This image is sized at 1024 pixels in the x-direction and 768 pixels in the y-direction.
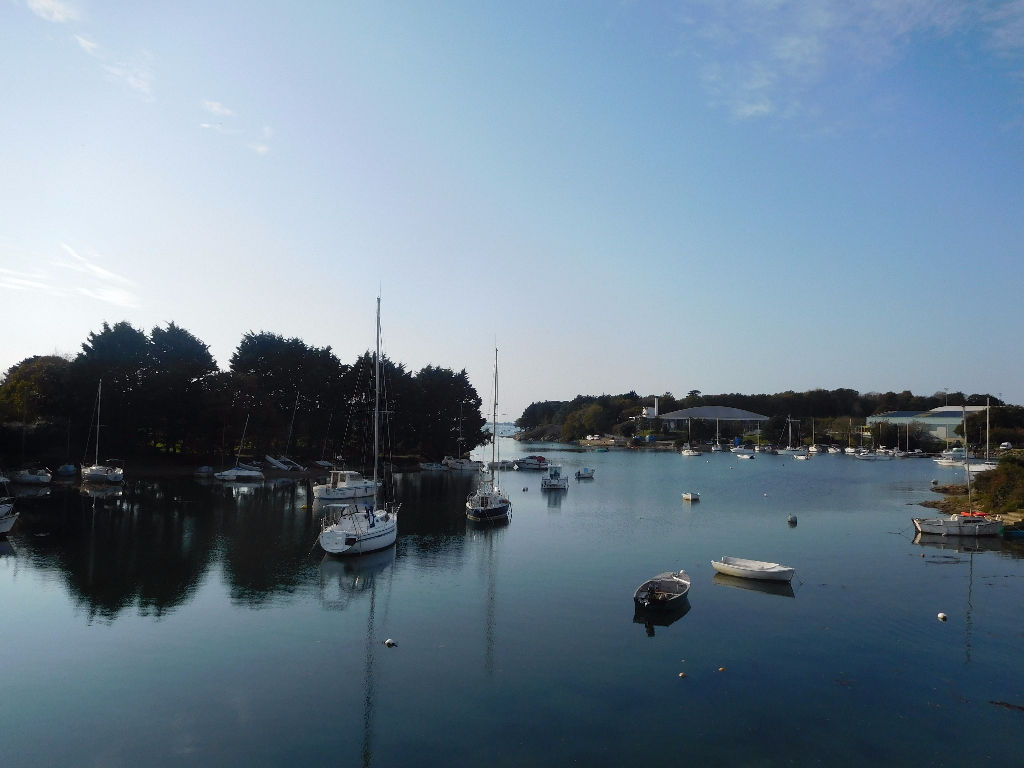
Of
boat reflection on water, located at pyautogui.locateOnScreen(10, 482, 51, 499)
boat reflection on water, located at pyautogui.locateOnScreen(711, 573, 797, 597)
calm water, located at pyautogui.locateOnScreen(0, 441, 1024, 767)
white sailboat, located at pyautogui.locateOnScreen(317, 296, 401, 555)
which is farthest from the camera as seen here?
boat reflection on water, located at pyautogui.locateOnScreen(10, 482, 51, 499)

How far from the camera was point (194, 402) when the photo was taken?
258 ft

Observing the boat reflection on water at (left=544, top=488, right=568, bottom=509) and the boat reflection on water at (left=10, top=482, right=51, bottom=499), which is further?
the boat reflection on water at (left=544, top=488, right=568, bottom=509)

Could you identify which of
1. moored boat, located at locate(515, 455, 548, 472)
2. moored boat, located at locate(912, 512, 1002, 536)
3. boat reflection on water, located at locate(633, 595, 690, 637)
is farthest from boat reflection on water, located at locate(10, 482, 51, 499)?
moored boat, located at locate(912, 512, 1002, 536)

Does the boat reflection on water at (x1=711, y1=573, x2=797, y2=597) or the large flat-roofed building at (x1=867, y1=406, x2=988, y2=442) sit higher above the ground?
the large flat-roofed building at (x1=867, y1=406, x2=988, y2=442)

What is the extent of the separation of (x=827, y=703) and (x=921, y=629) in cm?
986

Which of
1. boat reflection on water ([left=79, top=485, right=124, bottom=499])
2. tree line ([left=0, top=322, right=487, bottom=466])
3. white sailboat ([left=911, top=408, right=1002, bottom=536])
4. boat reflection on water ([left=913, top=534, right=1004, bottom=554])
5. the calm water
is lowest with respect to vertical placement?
the calm water

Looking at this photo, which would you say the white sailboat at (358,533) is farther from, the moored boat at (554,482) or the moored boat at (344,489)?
the moored boat at (554,482)

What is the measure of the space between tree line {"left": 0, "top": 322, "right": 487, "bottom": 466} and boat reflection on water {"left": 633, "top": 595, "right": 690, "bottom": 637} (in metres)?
37.5

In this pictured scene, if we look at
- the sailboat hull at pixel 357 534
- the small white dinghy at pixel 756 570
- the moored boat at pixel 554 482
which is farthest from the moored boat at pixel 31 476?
the small white dinghy at pixel 756 570

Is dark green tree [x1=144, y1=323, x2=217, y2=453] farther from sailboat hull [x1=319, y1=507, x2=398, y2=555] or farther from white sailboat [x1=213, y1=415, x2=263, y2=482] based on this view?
sailboat hull [x1=319, y1=507, x2=398, y2=555]

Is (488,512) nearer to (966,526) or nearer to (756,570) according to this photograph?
(756,570)

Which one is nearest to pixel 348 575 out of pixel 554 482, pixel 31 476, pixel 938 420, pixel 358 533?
pixel 358 533

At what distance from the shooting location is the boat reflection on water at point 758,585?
32312 millimetres

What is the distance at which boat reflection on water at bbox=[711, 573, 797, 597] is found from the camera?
106 ft
